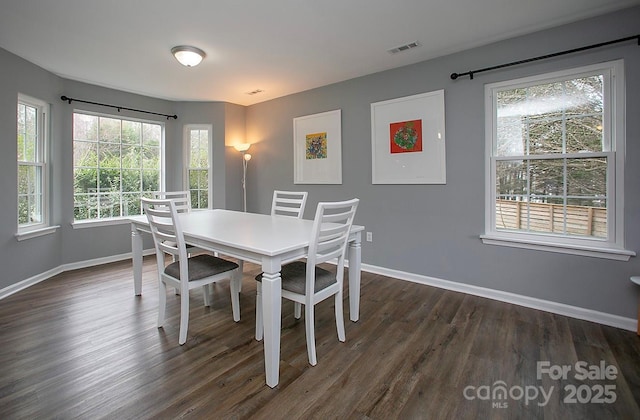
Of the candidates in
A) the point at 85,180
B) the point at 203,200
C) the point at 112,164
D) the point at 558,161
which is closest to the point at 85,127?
the point at 112,164

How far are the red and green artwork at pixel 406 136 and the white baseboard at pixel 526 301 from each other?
4.73 feet

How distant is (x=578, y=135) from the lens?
257 cm

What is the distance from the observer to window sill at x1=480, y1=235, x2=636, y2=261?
2.39 m

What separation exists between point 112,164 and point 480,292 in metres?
5.01

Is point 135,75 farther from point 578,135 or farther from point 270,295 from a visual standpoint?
point 578,135

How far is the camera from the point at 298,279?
207cm

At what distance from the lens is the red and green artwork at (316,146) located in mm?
4202

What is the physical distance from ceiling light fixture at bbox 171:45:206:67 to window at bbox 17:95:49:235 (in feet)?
6.17

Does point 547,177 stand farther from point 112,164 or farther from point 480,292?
point 112,164

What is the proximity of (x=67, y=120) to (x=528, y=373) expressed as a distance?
17.6 feet

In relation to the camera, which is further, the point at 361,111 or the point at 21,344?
the point at 361,111

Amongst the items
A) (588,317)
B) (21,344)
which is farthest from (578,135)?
(21,344)

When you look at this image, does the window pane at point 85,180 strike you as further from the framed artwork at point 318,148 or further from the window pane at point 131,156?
the framed artwork at point 318,148

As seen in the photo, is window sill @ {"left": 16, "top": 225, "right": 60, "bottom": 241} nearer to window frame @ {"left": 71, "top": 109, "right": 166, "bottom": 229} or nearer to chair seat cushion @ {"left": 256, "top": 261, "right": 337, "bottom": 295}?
window frame @ {"left": 71, "top": 109, "right": 166, "bottom": 229}
